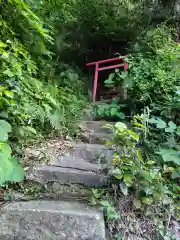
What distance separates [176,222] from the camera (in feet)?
4.83

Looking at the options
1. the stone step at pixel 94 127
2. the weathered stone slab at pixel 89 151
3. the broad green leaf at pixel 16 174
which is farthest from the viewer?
the stone step at pixel 94 127

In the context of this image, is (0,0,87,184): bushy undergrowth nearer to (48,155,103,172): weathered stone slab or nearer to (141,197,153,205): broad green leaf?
(48,155,103,172): weathered stone slab

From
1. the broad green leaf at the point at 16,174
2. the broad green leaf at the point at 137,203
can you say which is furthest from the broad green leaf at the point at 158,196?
the broad green leaf at the point at 16,174

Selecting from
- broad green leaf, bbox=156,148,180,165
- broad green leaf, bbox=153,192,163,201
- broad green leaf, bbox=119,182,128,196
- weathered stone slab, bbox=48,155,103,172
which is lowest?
broad green leaf, bbox=153,192,163,201

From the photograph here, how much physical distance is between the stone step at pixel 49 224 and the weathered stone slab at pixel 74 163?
0.50 m

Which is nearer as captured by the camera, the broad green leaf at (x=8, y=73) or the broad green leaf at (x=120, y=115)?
the broad green leaf at (x=8, y=73)

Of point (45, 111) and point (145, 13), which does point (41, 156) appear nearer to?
point (45, 111)

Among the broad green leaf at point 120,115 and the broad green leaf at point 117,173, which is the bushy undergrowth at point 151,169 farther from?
the broad green leaf at point 120,115

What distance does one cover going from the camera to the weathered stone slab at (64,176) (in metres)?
1.66

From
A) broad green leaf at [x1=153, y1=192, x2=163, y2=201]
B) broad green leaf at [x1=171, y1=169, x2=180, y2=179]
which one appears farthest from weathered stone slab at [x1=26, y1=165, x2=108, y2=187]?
broad green leaf at [x1=171, y1=169, x2=180, y2=179]

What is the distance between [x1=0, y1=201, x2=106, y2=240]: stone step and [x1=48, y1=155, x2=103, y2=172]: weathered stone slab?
502mm

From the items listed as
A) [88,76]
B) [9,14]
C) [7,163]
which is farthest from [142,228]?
[88,76]

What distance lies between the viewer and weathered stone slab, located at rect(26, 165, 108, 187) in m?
1.66

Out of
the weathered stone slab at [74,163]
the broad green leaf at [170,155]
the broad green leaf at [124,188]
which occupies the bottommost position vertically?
the broad green leaf at [124,188]
